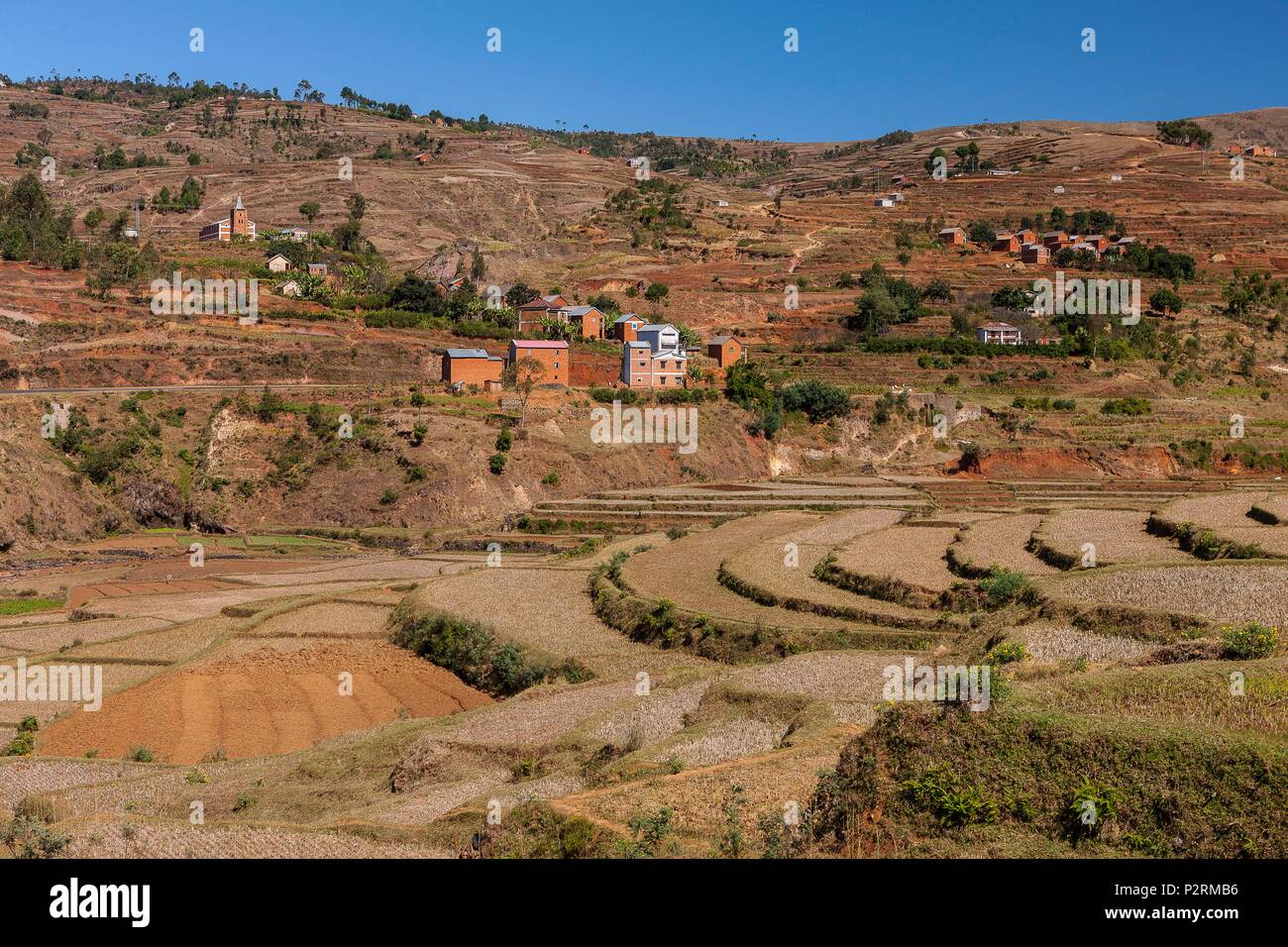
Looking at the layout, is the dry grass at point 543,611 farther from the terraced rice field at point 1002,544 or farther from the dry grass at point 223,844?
the dry grass at point 223,844

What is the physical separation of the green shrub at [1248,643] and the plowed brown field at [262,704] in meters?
14.9

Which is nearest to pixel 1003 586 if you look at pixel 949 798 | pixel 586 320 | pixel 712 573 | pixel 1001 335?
pixel 712 573

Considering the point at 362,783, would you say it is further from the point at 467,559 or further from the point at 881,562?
the point at 467,559

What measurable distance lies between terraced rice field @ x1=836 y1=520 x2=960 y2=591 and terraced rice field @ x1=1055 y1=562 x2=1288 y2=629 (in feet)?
13.3

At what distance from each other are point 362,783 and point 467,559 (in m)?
23.6

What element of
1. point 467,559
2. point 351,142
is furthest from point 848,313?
point 351,142

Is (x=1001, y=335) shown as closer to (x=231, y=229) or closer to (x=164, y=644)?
(x=231, y=229)

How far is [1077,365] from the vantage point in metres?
64.6

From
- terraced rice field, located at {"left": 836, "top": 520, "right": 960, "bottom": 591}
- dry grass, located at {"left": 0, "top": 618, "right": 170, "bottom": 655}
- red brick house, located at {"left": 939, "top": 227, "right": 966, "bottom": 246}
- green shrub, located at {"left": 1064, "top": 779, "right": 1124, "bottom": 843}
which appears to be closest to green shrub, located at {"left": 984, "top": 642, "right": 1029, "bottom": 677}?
green shrub, located at {"left": 1064, "top": 779, "right": 1124, "bottom": 843}

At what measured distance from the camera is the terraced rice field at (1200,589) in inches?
762

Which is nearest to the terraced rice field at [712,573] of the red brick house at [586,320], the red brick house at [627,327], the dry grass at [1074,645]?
the dry grass at [1074,645]

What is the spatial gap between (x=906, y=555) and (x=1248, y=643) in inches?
614

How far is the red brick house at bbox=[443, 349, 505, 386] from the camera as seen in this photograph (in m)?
58.0

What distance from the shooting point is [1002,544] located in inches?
1244
